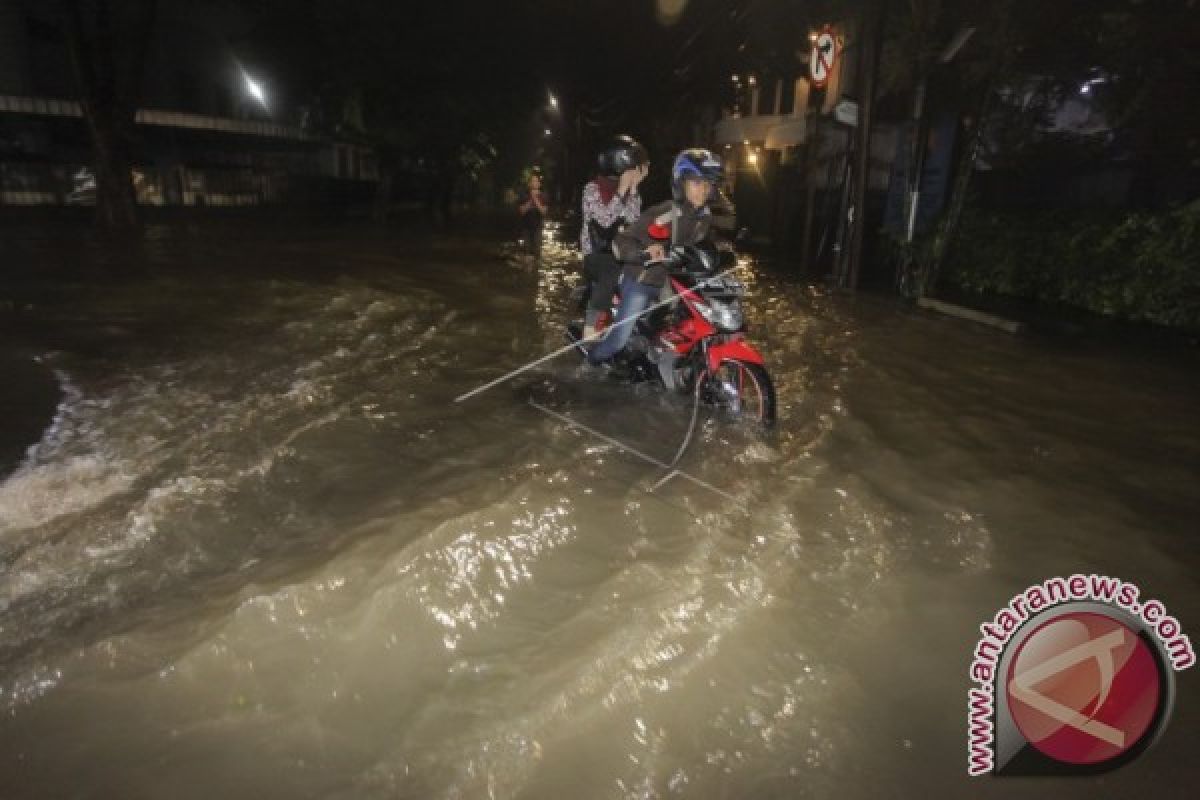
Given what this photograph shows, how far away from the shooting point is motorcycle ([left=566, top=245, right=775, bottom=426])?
5551 mm

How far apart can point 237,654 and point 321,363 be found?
15.1ft

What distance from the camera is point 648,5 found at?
878 inches

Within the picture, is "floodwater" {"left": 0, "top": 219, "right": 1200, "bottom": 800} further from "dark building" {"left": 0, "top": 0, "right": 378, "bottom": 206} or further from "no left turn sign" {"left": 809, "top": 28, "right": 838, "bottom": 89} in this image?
"dark building" {"left": 0, "top": 0, "right": 378, "bottom": 206}

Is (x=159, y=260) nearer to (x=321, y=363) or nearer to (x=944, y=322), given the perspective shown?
(x=321, y=363)

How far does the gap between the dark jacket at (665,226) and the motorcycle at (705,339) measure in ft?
0.71

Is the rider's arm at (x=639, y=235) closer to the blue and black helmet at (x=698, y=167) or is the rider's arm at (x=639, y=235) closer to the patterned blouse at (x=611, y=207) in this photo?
the blue and black helmet at (x=698, y=167)

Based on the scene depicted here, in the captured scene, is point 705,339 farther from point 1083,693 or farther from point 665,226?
point 1083,693

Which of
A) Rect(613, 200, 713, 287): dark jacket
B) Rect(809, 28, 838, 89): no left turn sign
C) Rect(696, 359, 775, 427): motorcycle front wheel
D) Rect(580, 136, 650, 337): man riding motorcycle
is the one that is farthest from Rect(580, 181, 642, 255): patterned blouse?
Rect(809, 28, 838, 89): no left turn sign

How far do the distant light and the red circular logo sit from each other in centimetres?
3703

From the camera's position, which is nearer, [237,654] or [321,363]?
[237,654]

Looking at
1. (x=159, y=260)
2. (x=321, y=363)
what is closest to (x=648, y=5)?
(x=159, y=260)

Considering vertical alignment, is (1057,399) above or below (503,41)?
below

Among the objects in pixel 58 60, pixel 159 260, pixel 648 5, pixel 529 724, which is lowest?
pixel 529 724

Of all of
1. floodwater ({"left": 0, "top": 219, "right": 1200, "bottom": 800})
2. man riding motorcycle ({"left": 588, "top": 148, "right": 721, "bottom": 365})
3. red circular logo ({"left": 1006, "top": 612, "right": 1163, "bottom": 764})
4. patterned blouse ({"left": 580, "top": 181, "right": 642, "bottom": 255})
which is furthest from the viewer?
patterned blouse ({"left": 580, "top": 181, "right": 642, "bottom": 255})
